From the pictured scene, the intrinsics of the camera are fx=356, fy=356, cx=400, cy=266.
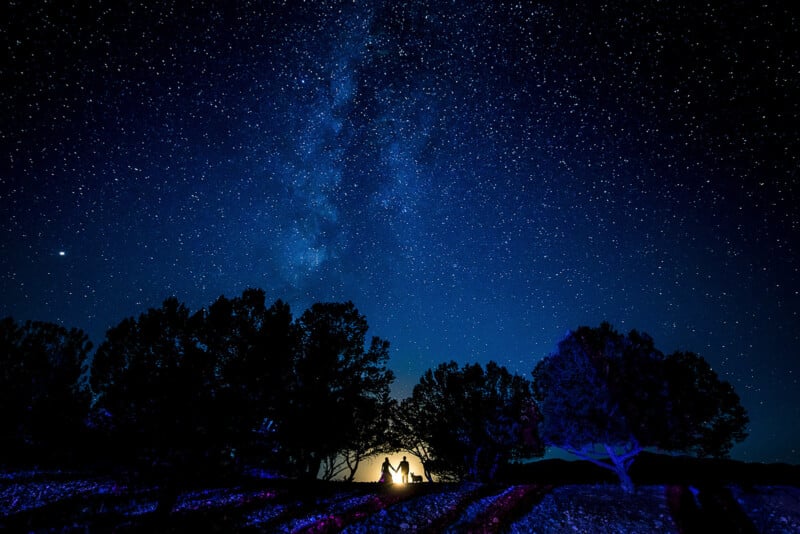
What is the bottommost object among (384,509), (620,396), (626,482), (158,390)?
(384,509)

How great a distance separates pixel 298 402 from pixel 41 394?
25.6 m

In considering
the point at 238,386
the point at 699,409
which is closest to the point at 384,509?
the point at 238,386

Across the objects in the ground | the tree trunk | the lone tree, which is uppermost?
the lone tree

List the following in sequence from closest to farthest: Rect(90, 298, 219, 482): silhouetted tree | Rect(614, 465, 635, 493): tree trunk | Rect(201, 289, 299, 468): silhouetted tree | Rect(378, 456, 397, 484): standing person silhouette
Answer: Rect(90, 298, 219, 482): silhouetted tree
Rect(614, 465, 635, 493): tree trunk
Rect(201, 289, 299, 468): silhouetted tree
Rect(378, 456, 397, 484): standing person silhouette

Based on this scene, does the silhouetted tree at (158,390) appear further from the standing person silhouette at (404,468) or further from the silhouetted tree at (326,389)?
the standing person silhouette at (404,468)

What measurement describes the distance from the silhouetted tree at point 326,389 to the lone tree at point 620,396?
575 inches

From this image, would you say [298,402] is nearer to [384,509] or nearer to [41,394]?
[384,509]

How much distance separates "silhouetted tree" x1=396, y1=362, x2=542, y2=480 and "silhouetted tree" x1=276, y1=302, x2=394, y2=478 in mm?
9553

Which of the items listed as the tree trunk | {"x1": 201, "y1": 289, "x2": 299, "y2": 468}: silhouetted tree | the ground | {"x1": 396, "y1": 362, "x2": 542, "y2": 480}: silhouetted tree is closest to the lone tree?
the tree trunk

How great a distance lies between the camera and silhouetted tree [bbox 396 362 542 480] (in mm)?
34688

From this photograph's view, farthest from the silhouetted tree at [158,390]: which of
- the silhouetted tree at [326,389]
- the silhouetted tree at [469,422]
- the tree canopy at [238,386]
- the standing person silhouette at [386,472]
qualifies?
the silhouetted tree at [469,422]

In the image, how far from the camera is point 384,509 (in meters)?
16.5

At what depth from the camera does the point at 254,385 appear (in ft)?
78.3

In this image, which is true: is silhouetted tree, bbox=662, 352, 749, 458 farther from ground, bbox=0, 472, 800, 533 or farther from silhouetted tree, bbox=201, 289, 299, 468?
silhouetted tree, bbox=201, 289, 299, 468
